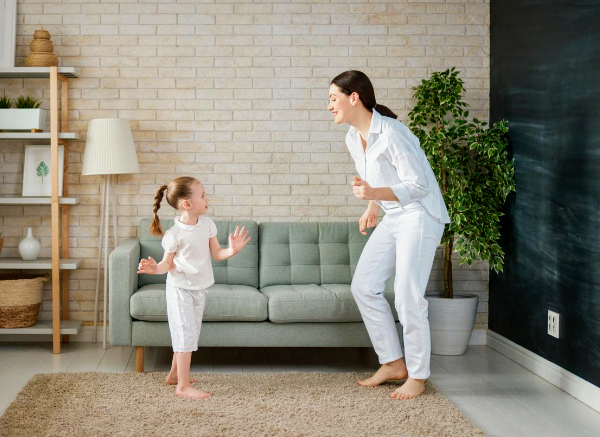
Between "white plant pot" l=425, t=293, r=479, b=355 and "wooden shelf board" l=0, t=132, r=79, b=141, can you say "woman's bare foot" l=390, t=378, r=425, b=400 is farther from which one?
"wooden shelf board" l=0, t=132, r=79, b=141

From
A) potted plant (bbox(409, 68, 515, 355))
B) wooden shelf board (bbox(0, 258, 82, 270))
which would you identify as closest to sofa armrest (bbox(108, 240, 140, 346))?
wooden shelf board (bbox(0, 258, 82, 270))

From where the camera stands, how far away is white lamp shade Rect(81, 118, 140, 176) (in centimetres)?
421

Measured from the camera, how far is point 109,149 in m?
4.22

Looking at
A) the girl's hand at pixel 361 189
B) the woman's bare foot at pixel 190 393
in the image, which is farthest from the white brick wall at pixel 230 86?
the girl's hand at pixel 361 189

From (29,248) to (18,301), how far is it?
318mm

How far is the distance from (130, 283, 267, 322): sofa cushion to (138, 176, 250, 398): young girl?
311 mm

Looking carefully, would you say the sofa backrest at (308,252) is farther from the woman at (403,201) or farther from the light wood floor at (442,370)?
the woman at (403,201)

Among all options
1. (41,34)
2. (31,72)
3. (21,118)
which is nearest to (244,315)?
(21,118)

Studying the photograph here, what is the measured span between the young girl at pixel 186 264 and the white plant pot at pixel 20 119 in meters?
1.37

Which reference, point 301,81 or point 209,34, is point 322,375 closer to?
point 301,81

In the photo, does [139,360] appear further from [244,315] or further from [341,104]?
[341,104]

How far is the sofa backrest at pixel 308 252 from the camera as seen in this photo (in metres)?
4.27

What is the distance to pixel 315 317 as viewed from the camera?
3.72 metres

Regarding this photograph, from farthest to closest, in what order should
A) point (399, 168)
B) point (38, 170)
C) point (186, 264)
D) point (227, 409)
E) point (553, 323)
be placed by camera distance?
point (38, 170) < point (553, 323) < point (186, 264) < point (399, 168) < point (227, 409)
